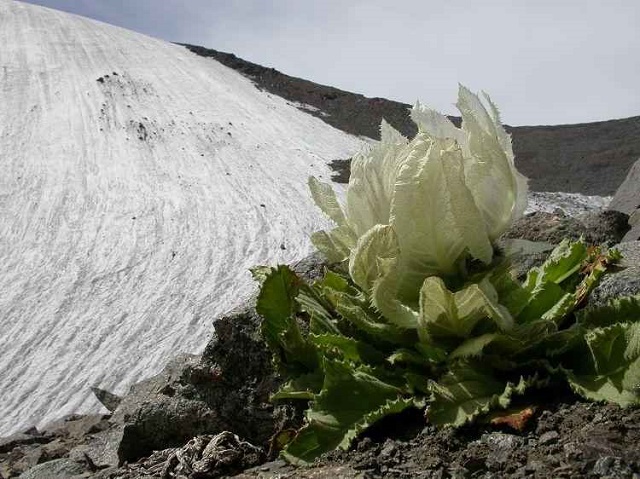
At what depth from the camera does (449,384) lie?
1.28 meters

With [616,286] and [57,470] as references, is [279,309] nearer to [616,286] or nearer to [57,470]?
[616,286]

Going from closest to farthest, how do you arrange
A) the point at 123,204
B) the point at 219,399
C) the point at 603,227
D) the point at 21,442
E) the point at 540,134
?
1. the point at 219,399
2. the point at 603,227
3. the point at 21,442
4. the point at 123,204
5. the point at 540,134

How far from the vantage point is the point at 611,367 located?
4.12 feet

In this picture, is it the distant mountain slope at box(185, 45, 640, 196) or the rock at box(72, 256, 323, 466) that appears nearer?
the rock at box(72, 256, 323, 466)

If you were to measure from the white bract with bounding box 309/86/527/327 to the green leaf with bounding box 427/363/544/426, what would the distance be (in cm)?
12

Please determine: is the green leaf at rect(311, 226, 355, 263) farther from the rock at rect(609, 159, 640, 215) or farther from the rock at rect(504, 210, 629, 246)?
the rock at rect(609, 159, 640, 215)

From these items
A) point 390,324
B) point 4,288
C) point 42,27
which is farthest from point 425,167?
point 42,27

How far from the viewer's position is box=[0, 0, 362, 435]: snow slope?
9195 mm

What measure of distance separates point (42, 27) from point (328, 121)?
842cm

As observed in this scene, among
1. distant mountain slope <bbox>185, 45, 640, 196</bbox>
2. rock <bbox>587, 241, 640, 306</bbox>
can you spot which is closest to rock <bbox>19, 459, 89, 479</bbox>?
rock <bbox>587, 241, 640, 306</bbox>

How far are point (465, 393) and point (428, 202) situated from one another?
328 millimetres

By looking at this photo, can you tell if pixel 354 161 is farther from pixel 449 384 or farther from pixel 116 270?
pixel 116 270

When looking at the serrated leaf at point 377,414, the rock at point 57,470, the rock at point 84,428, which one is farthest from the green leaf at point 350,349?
the rock at point 84,428

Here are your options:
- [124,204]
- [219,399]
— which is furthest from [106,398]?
[124,204]
